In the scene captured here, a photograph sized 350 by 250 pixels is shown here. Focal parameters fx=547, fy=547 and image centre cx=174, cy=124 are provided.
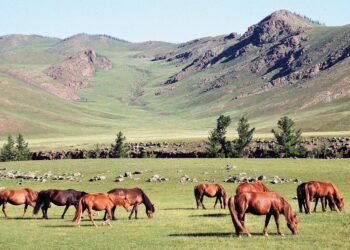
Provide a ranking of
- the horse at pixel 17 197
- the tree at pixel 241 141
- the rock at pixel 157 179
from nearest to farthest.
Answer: the horse at pixel 17 197 < the rock at pixel 157 179 < the tree at pixel 241 141

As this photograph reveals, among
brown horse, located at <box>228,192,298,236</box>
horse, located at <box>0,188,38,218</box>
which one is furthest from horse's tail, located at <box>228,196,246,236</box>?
horse, located at <box>0,188,38,218</box>

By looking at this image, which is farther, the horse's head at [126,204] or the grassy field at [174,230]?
the horse's head at [126,204]

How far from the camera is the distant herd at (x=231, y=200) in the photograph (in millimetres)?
23500

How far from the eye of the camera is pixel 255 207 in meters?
23.4

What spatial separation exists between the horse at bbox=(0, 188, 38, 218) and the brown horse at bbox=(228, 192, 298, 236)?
53.2 ft

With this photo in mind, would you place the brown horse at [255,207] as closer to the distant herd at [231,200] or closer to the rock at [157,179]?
the distant herd at [231,200]

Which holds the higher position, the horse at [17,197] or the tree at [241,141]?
the tree at [241,141]

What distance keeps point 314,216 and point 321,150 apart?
74166 millimetres

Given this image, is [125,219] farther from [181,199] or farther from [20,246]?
[181,199]

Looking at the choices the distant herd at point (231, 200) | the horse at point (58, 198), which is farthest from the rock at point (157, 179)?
the horse at point (58, 198)

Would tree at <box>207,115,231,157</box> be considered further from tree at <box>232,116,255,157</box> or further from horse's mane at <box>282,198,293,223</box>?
horse's mane at <box>282,198,293,223</box>

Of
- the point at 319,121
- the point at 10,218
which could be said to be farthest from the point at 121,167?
the point at 319,121

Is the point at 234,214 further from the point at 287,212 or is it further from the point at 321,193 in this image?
the point at 321,193

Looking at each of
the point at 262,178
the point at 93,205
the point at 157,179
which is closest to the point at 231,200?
the point at 93,205
